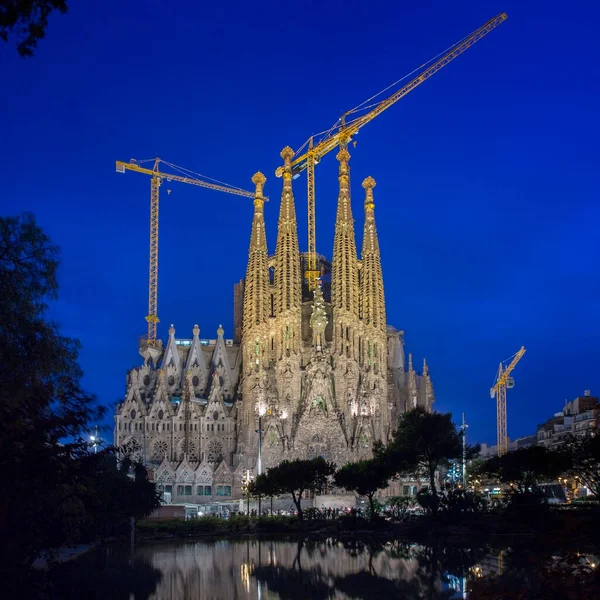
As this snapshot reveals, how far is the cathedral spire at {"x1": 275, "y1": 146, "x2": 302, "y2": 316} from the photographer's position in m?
112

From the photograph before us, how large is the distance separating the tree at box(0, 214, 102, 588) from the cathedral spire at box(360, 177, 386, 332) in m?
90.3

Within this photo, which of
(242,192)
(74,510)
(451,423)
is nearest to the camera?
(74,510)

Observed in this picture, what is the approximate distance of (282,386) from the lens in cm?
10838

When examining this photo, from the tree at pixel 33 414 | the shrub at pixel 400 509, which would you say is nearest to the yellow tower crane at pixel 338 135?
the shrub at pixel 400 509

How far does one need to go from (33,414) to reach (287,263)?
9593 centimetres

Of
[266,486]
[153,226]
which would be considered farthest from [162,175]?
[266,486]

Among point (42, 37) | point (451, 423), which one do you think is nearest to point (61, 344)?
point (42, 37)

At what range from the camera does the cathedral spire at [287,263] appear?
11194cm

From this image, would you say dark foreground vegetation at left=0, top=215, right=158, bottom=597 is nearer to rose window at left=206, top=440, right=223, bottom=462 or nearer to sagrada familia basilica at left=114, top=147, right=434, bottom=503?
sagrada familia basilica at left=114, top=147, right=434, bottom=503

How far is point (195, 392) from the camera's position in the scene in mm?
119250

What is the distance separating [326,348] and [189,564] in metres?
75.2

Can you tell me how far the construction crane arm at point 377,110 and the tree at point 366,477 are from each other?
235 feet

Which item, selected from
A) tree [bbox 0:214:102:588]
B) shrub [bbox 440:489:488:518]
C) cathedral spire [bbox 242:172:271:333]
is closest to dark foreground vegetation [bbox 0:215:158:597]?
tree [bbox 0:214:102:588]

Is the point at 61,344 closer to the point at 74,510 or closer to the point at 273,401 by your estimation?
the point at 74,510
